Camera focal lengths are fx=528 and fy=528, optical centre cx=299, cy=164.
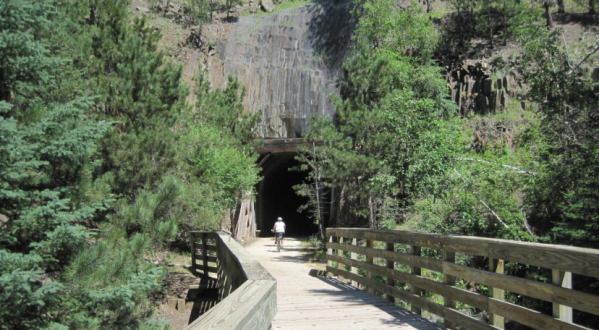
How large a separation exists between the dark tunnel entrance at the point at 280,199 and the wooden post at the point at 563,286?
2528cm

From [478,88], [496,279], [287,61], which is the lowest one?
Result: [496,279]

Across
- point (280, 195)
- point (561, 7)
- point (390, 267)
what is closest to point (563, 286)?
point (390, 267)

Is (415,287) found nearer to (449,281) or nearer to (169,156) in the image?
(449,281)

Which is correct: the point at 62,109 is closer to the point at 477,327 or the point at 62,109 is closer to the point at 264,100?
the point at 477,327

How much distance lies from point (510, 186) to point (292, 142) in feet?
47.0

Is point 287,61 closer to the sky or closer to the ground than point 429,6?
closer to the ground

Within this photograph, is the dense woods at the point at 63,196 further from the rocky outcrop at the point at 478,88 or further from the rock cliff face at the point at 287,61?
the rocky outcrop at the point at 478,88

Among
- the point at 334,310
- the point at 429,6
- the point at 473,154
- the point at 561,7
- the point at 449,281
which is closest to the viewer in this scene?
the point at 449,281

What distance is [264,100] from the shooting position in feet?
95.1

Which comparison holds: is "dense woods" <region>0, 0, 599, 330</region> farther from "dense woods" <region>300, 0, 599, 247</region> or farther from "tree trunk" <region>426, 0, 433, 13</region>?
"tree trunk" <region>426, 0, 433, 13</region>

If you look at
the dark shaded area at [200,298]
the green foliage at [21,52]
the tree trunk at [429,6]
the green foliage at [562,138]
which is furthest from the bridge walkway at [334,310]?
the tree trunk at [429,6]

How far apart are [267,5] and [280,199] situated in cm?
1681

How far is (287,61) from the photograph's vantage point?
98.8 ft

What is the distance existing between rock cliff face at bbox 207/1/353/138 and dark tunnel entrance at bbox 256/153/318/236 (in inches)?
110
